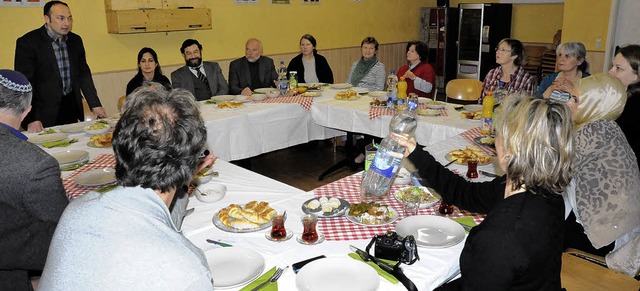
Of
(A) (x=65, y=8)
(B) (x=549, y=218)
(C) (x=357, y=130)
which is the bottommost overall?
(C) (x=357, y=130)

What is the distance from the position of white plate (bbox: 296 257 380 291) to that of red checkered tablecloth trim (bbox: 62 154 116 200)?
1.26m

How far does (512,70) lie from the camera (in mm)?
4160

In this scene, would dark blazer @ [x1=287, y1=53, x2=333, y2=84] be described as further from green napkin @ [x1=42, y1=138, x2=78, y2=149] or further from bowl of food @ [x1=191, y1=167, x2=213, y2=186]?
bowl of food @ [x1=191, y1=167, x2=213, y2=186]

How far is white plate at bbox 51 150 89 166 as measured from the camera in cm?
259

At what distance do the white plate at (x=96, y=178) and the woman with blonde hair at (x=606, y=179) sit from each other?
2115mm

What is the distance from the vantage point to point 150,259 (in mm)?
1062

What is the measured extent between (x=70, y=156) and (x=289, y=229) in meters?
1.52

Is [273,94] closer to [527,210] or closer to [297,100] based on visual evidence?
[297,100]

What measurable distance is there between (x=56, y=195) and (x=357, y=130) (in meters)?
2.70

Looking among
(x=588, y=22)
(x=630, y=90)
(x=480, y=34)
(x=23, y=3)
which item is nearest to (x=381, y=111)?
(x=630, y=90)

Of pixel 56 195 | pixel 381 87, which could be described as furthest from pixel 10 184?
pixel 381 87

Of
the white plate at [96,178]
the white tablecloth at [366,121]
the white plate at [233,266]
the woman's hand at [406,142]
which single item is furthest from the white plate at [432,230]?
the white tablecloth at [366,121]

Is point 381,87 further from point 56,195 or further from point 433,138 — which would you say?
point 56,195

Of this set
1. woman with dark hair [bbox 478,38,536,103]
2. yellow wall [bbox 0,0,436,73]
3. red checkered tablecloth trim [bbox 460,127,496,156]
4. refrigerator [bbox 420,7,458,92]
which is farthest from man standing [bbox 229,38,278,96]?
refrigerator [bbox 420,7,458,92]
